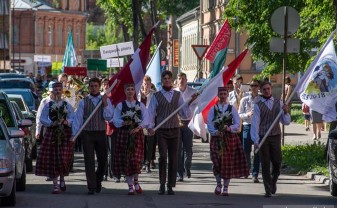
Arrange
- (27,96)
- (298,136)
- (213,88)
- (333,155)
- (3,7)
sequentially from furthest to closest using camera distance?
(3,7)
(298,136)
(27,96)
(213,88)
(333,155)

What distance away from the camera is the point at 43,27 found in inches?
5472

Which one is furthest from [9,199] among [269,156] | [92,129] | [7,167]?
[269,156]

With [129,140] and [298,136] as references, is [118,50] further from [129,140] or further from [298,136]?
[129,140]

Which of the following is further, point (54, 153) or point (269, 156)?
point (54, 153)

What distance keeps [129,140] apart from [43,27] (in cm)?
12006

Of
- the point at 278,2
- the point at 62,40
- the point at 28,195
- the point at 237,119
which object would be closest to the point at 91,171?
the point at 28,195

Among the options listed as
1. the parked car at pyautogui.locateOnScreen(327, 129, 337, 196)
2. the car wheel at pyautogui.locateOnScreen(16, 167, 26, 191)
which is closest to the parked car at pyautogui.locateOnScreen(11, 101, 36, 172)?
the car wheel at pyautogui.locateOnScreen(16, 167, 26, 191)

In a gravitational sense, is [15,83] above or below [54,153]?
above

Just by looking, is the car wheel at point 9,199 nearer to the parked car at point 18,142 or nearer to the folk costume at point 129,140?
the parked car at point 18,142

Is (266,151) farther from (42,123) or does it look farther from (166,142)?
(42,123)

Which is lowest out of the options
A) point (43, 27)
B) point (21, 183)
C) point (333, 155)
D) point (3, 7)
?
point (21, 183)

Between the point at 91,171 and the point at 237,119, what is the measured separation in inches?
92.2

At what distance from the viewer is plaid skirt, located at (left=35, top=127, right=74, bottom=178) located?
2042cm

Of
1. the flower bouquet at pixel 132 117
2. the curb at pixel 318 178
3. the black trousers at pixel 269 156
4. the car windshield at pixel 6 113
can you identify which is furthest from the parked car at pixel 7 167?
the curb at pixel 318 178
